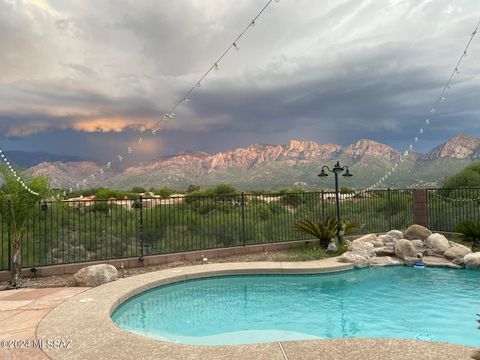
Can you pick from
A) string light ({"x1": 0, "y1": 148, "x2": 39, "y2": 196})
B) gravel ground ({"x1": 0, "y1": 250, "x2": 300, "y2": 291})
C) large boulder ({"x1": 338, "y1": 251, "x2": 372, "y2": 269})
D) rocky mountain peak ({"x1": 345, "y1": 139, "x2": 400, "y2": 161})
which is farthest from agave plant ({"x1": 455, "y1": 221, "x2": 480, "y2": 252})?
rocky mountain peak ({"x1": 345, "y1": 139, "x2": 400, "y2": 161})

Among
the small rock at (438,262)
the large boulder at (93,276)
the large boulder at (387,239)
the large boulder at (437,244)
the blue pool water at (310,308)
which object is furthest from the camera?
the large boulder at (387,239)

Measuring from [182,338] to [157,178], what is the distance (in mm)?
177638

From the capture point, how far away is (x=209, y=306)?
23.7 ft

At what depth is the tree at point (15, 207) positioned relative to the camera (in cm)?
811

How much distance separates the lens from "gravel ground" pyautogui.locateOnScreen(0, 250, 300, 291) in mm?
8141

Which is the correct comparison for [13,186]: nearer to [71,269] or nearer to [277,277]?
[71,269]


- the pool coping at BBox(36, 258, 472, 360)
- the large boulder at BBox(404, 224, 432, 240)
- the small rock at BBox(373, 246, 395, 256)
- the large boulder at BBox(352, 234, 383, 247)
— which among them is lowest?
the pool coping at BBox(36, 258, 472, 360)

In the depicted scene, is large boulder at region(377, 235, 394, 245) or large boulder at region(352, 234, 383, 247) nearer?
large boulder at region(352, 234, 383, 247)

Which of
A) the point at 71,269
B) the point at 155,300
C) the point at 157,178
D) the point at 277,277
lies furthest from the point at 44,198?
the point at 157,178

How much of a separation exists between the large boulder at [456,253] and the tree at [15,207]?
11.1 m

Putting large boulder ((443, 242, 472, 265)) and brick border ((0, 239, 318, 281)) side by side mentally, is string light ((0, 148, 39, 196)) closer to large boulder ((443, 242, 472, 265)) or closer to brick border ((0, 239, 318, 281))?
brick border ((0, 239, 318, 281))

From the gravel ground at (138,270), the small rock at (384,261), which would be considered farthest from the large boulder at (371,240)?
the gravel ground at (138,270)

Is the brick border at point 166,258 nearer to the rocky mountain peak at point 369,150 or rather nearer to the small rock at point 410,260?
the small rock at point 410,260

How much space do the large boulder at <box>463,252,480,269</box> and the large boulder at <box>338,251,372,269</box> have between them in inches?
97.9
